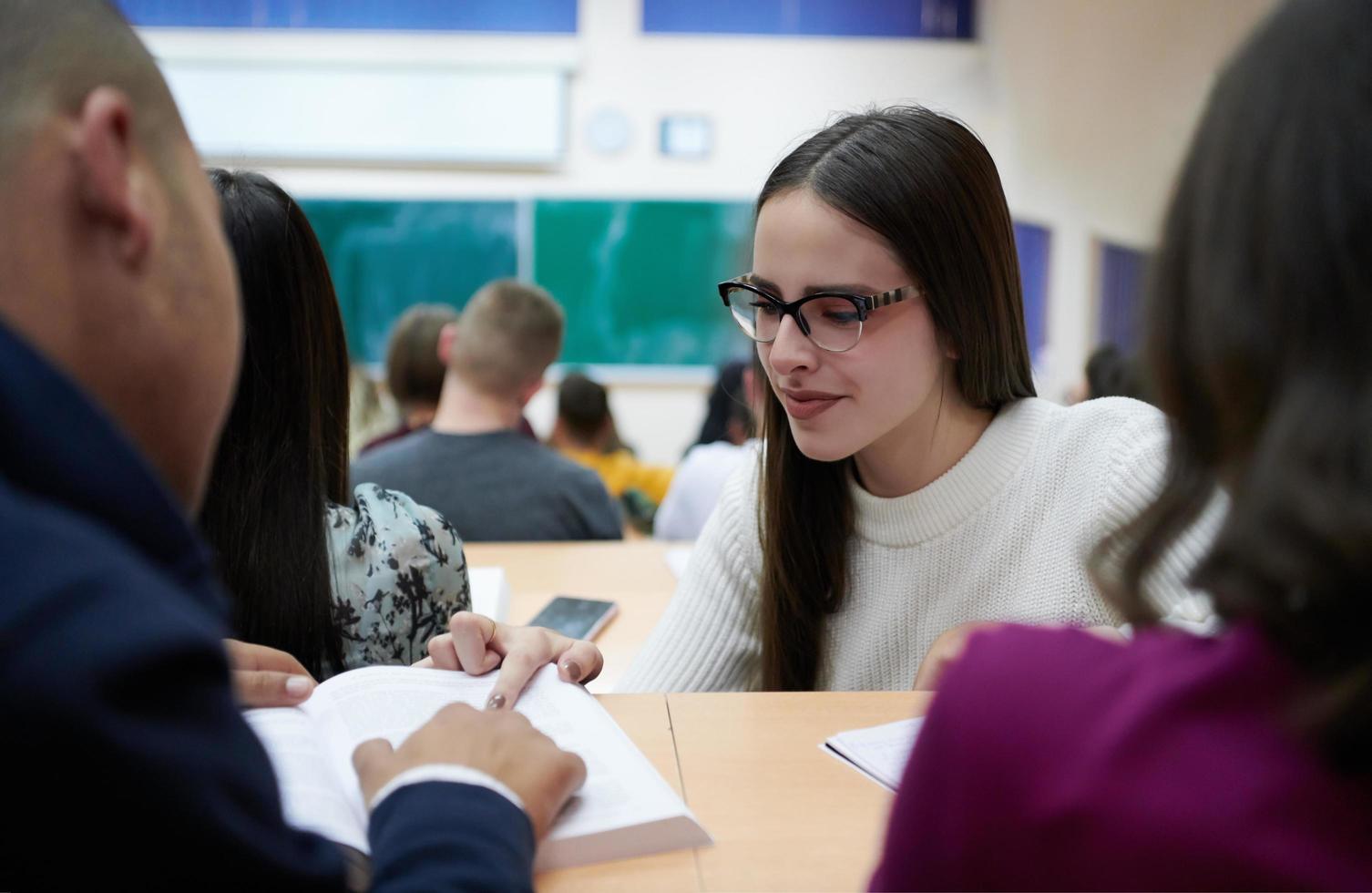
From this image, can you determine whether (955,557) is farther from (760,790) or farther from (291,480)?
(291,480)

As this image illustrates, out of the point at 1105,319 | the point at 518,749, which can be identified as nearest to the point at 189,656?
the point at 518,749

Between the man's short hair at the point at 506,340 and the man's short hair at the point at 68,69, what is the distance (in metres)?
2.11


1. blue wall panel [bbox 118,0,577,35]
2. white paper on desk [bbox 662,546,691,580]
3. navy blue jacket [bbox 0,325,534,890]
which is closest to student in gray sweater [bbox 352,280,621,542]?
white paper on desk [bbox 662,546,691,580]

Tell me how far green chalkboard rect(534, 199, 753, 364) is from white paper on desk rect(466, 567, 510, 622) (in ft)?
11.8

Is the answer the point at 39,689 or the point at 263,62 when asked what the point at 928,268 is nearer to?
the point at 39,689

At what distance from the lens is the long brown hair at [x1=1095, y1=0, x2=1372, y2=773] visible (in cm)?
47

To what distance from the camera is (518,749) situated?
2.68ft

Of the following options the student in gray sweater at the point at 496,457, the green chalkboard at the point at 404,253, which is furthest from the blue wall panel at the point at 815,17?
the student in gray sweater at the point at 496,457

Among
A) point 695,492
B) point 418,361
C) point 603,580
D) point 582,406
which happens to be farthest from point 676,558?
point 582,406

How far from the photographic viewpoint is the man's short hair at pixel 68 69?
57cm

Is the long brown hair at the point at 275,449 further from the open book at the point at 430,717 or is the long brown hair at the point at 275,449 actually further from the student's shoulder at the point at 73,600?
the student's shoulder at the point at 73,600

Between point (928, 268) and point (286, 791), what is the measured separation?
979mm

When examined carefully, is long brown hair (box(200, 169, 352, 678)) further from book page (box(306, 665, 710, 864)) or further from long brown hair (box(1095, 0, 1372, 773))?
long brown hair (box(1095, 0, 1372, 773))

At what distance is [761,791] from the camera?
0.97 meters
